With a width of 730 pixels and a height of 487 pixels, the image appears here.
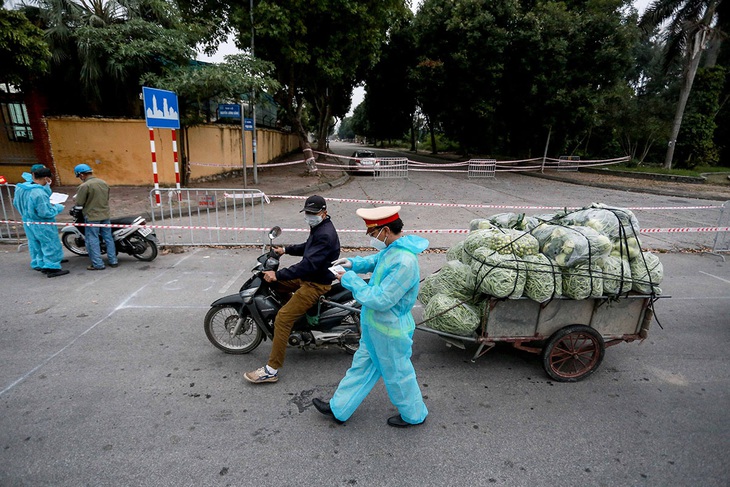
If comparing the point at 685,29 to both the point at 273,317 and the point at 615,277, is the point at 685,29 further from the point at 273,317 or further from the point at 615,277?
the point at 273,317

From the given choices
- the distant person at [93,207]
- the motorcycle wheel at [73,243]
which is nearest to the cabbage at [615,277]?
the distant person at [93,207]

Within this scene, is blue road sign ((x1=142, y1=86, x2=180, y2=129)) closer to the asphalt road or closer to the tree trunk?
the asphalt road

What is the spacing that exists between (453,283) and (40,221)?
6.16 m

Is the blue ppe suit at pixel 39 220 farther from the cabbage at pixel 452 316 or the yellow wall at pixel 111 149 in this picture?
the yellow wall at pixel 111 149

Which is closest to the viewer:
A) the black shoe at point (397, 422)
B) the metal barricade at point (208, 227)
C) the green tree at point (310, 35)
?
the black shoe at point (397, 422)

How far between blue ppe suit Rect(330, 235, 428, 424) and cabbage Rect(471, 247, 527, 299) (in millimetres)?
958

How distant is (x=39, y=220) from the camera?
6.06 m

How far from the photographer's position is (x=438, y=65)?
22.5 m

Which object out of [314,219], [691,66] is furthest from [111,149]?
[691,66]

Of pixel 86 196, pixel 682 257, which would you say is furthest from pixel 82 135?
pixel 682 257

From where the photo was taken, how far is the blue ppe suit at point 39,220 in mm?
6000

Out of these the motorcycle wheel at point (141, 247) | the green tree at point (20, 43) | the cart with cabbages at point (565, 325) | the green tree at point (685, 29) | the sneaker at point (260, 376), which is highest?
the green tree at point (685, 29)

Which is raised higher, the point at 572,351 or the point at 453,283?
the point at 453,283

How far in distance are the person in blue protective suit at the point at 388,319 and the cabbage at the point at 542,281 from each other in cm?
126
